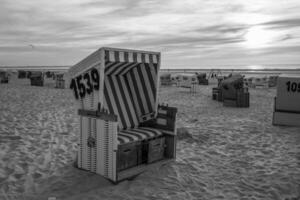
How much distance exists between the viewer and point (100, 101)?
15.4 ft

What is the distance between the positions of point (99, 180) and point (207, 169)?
2094 mm

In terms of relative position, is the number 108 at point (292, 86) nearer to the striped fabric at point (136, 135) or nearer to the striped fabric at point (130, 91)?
the striped fabric at point (130, 91)

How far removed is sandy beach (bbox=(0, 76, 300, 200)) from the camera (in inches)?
179

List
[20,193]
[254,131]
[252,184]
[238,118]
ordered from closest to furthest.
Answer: [20,193]
[252,184]
[254,131]
[238,118]

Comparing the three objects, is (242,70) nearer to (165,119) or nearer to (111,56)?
(165,119)

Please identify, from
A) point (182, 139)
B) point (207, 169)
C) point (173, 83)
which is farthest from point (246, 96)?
point (173, 83)

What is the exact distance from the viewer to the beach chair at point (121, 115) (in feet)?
15.4

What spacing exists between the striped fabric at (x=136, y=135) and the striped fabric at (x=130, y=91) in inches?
21.1

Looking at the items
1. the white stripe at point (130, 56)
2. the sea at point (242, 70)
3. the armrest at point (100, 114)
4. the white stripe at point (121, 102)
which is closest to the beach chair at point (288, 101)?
the white stripe at point (121, 102)

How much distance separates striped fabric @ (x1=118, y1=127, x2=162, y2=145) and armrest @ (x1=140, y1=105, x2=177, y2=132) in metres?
0.21

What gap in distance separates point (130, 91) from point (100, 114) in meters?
1.69

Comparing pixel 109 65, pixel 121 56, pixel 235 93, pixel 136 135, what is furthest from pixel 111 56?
pixel 235 93

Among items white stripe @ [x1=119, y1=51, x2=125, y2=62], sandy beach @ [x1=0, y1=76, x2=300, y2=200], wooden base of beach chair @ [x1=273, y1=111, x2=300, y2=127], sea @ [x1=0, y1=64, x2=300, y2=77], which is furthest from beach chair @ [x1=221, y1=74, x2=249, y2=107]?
sea @ [x1=0, y1=64, x2=300, y2=77]

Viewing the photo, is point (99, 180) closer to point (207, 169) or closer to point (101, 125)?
point (101, 125)
